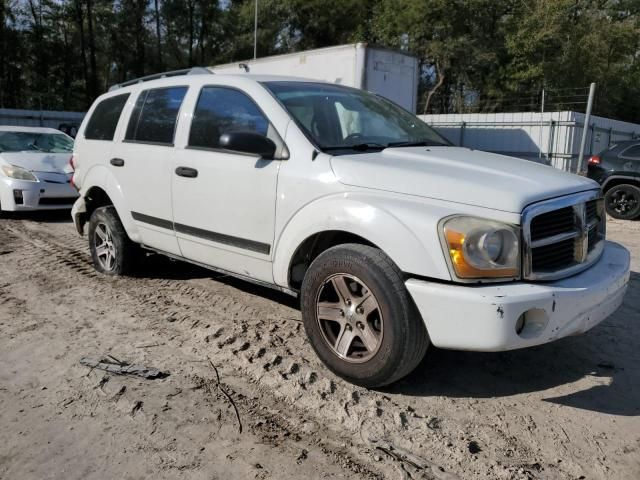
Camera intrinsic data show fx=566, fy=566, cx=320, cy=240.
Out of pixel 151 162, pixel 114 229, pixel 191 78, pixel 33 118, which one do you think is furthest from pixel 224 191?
pixel 33 118

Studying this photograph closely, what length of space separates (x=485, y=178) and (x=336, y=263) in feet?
3.07

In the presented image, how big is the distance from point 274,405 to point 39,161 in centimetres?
753

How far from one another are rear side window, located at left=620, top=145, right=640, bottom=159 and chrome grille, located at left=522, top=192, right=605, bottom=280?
24.9ft

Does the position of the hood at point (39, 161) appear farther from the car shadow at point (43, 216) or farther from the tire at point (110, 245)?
the tire at point (110, 245)

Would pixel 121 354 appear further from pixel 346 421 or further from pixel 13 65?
pixel 13 65

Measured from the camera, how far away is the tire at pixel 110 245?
5.21m

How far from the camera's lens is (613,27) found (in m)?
31.9

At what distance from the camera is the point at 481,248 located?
109 inches

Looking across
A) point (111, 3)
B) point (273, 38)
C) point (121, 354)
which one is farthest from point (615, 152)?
point (111, 3)

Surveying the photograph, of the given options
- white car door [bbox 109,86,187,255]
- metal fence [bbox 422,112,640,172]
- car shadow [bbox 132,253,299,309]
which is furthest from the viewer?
metal fence [bbox 422,112,640,172]

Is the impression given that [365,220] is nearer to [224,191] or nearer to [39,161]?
[224,191]

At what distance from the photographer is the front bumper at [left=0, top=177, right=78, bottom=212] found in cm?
855

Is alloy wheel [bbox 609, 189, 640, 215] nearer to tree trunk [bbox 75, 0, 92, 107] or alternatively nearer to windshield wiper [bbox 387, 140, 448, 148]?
windshield wiper [bbox 387, 140, 448, 148]

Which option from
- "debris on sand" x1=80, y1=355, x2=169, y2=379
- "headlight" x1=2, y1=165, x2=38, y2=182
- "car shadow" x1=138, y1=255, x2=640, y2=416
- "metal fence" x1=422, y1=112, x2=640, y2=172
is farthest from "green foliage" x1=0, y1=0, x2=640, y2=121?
"debris on sand" x1=80, y1=355, x2=169, y2=379
